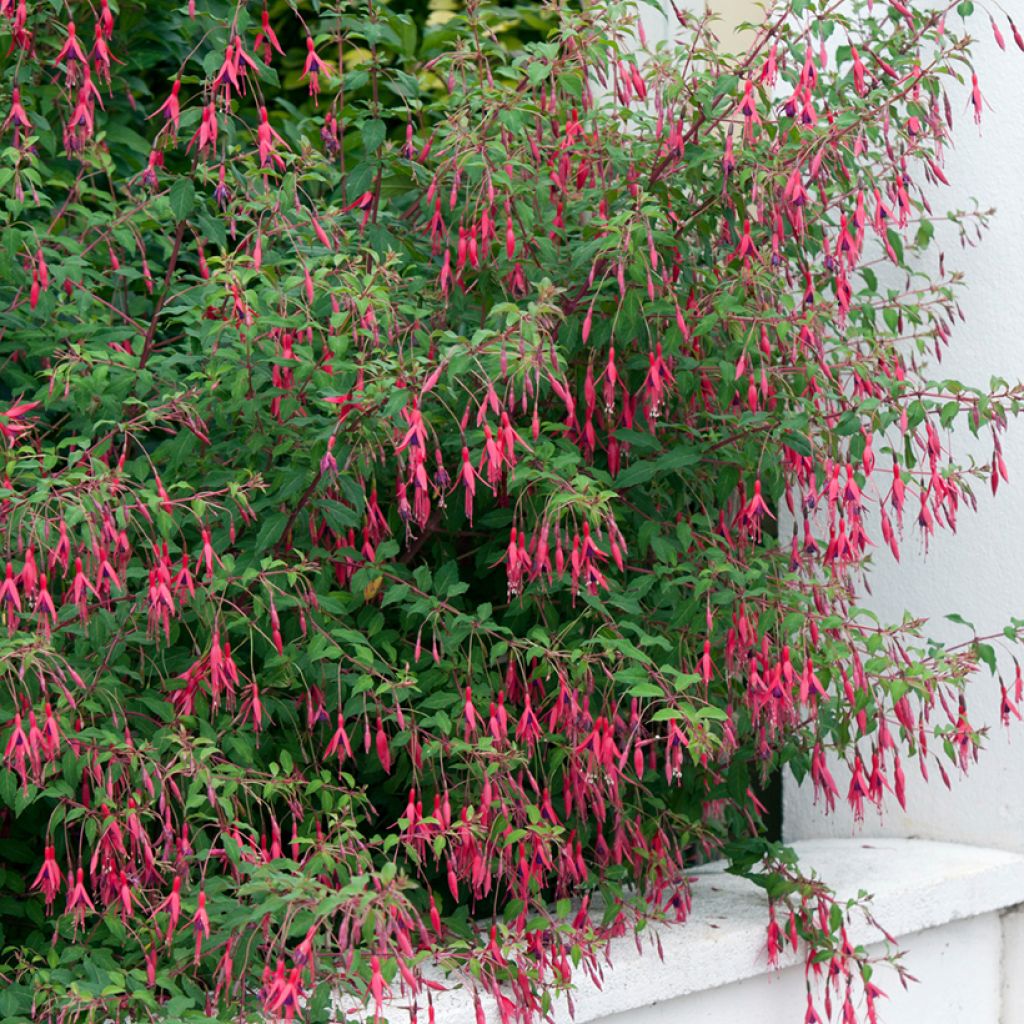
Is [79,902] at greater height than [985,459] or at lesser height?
lesser

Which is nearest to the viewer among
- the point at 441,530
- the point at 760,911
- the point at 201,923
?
the point at 201,923

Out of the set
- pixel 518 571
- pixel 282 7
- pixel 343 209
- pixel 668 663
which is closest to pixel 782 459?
pixel 668 663

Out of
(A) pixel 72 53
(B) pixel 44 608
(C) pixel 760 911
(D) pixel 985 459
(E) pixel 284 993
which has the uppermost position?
(A) pixel 72 53

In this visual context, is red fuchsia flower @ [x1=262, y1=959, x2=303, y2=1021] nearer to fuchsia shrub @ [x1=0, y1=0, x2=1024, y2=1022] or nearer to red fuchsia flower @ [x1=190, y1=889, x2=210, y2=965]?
fuchsia shrub @ [x1=0, y1=0, x2=1024, y2=1022]

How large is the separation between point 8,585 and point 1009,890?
7.65ft

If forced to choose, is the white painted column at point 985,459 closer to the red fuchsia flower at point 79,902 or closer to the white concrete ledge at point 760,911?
the white concrete ledge at point 760,911

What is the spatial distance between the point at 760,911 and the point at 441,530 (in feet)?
3.30

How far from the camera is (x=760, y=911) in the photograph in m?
3.01

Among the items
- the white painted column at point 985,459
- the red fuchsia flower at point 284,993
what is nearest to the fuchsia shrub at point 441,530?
the red fuchsia flower at point 284,993

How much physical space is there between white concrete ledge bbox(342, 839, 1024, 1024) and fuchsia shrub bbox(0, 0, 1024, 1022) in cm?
6

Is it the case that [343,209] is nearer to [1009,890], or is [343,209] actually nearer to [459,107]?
[459,107]

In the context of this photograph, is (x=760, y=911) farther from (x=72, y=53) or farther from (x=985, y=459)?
(x=72, y=53)

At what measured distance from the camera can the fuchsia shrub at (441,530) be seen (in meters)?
2.12

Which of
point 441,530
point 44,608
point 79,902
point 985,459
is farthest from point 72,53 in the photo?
point 985,459
